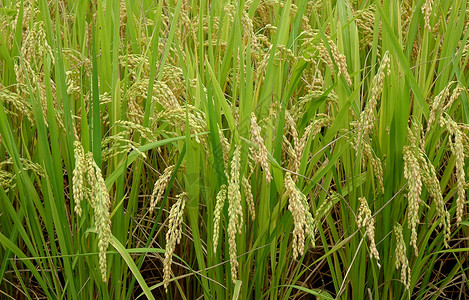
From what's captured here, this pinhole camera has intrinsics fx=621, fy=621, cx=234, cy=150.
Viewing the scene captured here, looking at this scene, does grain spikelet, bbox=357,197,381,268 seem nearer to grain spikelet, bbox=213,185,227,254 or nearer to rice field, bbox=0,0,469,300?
rice field, bbox=0,0,469,300

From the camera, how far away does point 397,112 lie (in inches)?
60.6

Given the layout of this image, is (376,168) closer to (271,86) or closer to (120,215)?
(271,86)

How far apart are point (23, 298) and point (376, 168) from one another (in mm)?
1067

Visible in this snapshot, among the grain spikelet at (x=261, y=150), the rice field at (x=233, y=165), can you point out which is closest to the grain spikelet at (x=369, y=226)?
the rice field at (x=233, y=165)

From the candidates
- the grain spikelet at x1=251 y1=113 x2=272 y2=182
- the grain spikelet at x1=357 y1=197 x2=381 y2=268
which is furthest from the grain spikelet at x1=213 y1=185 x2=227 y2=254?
the grain spikelet at x1=357 y1=197 x2=381 y2=268

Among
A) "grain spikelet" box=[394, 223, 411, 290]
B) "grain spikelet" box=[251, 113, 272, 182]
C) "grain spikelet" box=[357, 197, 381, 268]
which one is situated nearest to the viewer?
"grain spikelet" box=[251, 113, 272, 182]

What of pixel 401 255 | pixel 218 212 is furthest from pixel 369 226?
Result: pixel 218 212

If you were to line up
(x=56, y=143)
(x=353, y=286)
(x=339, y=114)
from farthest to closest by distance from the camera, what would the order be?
(x=353, y=286)
(x=339, y=114)
(x=56, y=143)

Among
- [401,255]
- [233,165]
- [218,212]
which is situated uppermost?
[233,165]

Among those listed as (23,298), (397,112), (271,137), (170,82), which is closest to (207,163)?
(271,137)

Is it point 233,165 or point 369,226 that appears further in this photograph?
point 369,226

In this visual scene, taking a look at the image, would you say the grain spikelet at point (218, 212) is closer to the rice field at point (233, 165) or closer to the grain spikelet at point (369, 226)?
the rice field at point (233, 165)

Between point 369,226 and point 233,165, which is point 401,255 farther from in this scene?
point 233,165

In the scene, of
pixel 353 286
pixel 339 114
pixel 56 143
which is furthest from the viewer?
pixel 353 286
